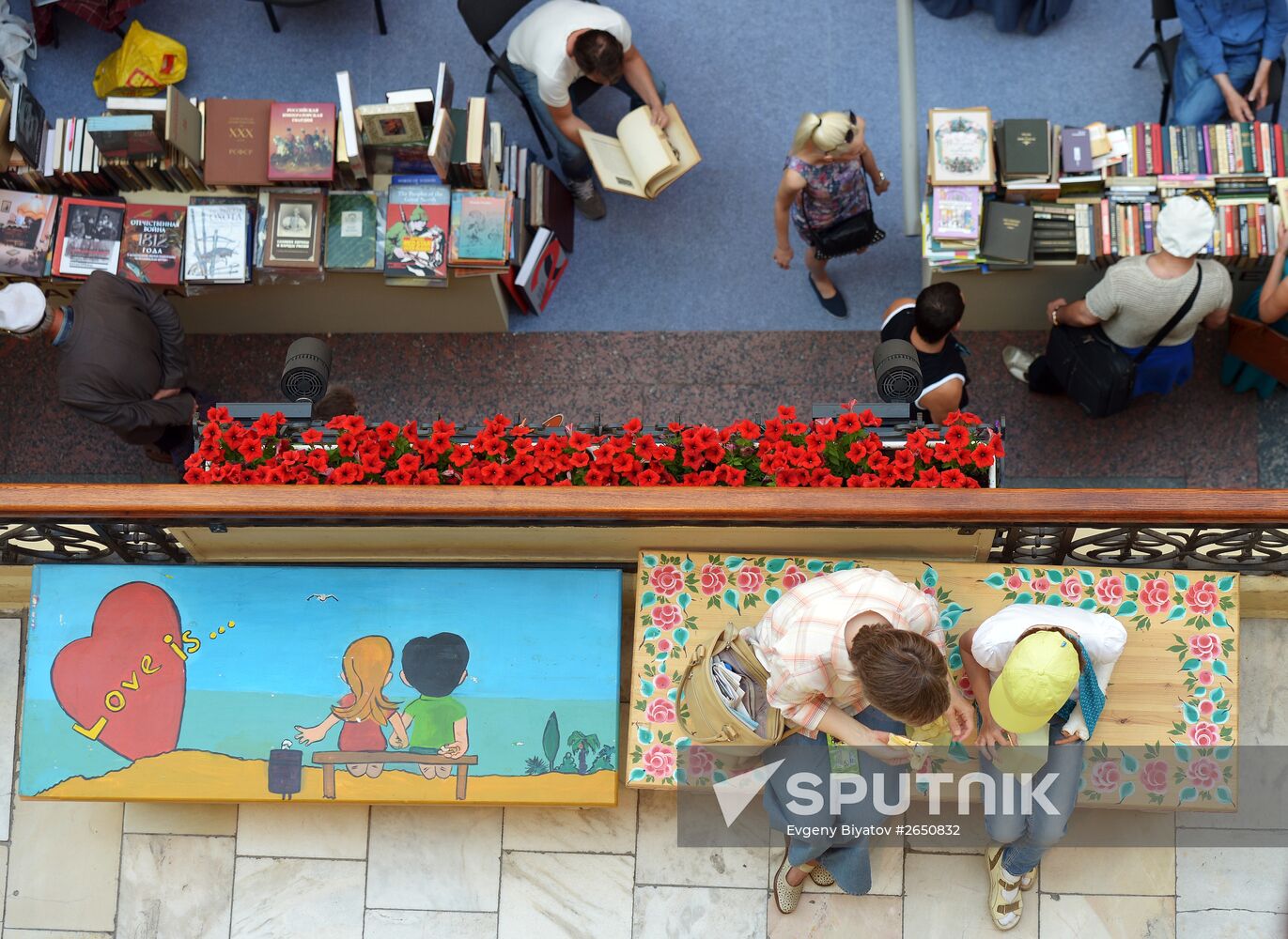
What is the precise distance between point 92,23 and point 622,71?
3183 millimetres

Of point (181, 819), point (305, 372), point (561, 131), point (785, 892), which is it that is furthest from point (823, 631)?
point (561, 131)

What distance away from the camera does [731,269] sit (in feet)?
20.1

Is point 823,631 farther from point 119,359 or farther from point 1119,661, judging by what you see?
point 119,359

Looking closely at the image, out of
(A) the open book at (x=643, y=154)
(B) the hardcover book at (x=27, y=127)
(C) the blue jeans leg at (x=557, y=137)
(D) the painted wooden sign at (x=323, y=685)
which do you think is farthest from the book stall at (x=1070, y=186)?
(B) the hardcover book at (x=27, y=127)

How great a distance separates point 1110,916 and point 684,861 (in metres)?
1.62

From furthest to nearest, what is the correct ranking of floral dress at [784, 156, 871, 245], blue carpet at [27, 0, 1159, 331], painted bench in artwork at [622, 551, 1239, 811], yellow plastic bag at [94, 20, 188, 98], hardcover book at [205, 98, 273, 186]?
yellow plastic bag at [94, 20, 188, 98], blue carpet at [27, 0, 1159, 331], hardcover book at [205, 98, 273, 186], floral dress at [784, 156, 871, 245], painted bench in artwork at [622, 551, 1239, 811]

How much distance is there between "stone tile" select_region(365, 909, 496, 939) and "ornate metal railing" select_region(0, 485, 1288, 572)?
1.55 meters

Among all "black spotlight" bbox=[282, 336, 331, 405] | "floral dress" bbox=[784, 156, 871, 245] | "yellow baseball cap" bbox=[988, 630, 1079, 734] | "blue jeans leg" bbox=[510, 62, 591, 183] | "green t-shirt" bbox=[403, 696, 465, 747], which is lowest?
"green t-shirt" bbox=[403, 696, 465, 747]

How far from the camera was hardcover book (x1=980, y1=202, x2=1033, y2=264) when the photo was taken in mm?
5352

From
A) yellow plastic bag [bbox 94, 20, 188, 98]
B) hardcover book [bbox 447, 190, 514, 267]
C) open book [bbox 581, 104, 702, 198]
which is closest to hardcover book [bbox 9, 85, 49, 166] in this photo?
yellow plastic bag [bbox 94, 20, 188, 98]

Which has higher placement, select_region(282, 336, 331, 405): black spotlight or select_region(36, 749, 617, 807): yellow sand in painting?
select_region(282, 336, 331, 405): black spotlight

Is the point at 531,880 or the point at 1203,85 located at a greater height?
the point at 1203,85

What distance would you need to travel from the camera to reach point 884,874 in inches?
167

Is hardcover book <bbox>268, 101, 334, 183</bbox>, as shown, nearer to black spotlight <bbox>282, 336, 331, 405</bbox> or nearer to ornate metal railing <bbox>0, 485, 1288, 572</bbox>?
black spotlight <bbox>282, 336, 331, 405</bbox>
